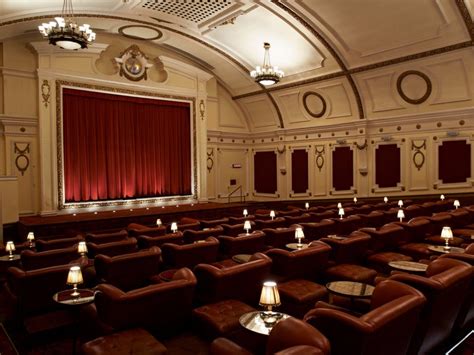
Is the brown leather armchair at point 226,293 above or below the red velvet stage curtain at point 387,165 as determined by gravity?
below

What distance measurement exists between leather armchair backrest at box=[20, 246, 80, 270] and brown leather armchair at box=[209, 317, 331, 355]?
2778 mm

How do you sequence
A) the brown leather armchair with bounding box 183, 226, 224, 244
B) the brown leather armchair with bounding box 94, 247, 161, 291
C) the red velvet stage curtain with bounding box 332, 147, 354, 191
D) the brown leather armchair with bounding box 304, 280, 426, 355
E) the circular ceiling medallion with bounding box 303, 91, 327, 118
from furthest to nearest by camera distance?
the circular ceiling medallion with bounding box 303, 91, 327, 118 → the red velvet stage curtain with bounding box 332, 147, 354, 191 → the brown leather armchair with bounding box 183, 226, 224, 244 → the brown leather armchair with bounding box 94, 247, 161, 291 → the brown leather armchair with bounding box 304, 280, 426, 355

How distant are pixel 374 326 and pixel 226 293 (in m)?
1.64

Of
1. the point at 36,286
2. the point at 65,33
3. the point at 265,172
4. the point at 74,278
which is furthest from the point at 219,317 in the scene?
the point at 265,172

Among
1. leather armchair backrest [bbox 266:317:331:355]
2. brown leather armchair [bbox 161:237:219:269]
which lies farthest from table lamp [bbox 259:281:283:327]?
brown leather armchair [bbox 161:237:219:269]

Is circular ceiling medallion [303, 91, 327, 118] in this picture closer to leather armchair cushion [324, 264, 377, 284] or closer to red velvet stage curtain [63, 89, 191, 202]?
red velvet stage curtain [63, 89, 191, 202]

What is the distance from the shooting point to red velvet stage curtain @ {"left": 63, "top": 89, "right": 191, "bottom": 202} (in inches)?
433

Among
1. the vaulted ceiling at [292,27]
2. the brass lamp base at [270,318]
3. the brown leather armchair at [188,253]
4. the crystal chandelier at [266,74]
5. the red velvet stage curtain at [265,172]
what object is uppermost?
the vaulted ceiling at [292,27]

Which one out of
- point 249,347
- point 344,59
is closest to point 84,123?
point 344,59

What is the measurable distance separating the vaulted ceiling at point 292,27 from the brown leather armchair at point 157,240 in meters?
6.61

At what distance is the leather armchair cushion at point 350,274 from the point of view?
407cm

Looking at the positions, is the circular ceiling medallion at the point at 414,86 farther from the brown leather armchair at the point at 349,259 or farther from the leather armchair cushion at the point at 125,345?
the leather armchair cushion at the point at 125,345

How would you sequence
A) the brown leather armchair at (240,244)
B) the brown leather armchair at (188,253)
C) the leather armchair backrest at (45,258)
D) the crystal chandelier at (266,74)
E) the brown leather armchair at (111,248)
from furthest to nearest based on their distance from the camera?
the crystal chandelier at (266,74), the brown leather armchair at (240,244), the brown leather armchair at (111,248), the brown leather armchair at (188,253), the leather armchair backrest at (45,258)

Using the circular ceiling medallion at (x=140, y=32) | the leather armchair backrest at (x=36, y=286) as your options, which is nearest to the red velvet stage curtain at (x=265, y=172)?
the circular ceiling medallion at (x=140, y=32)
